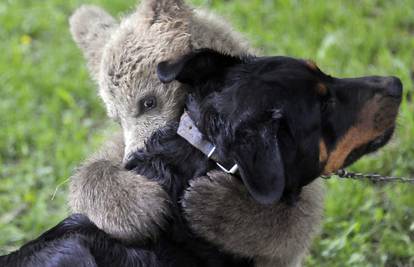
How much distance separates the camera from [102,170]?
12.8ft

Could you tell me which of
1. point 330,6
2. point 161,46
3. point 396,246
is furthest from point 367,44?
point 161,46

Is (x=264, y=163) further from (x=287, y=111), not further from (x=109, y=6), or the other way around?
(x=109, y=6)

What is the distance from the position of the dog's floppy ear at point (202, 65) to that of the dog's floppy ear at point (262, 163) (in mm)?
498

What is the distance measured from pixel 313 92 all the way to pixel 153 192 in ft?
2.89

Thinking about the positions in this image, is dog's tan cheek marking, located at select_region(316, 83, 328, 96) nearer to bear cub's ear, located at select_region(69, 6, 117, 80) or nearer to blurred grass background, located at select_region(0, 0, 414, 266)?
blurred grass background, located at select_region(0, 0, 414, 266)

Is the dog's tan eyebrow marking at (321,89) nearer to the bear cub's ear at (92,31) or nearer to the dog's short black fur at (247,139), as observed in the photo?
the dog's short black fur at (247,139)

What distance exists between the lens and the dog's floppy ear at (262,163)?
325 centimetres

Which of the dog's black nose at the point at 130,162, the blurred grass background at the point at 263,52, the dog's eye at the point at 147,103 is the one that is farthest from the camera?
the blurred grass background at the point at 263,52

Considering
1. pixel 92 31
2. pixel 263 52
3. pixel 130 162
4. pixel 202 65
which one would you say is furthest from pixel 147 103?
pixel 263 52

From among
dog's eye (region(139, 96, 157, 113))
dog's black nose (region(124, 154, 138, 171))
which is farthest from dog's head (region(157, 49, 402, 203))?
dog's black nose (region(124, 154, 138, 171))

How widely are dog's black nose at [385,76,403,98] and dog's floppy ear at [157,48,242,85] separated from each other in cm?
74

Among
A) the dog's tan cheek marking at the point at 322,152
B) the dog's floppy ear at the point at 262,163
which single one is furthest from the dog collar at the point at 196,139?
the dog's tan cheek marking at the point at 322,152

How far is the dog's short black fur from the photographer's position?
3.38 meters

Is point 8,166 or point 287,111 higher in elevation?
point 287,111
